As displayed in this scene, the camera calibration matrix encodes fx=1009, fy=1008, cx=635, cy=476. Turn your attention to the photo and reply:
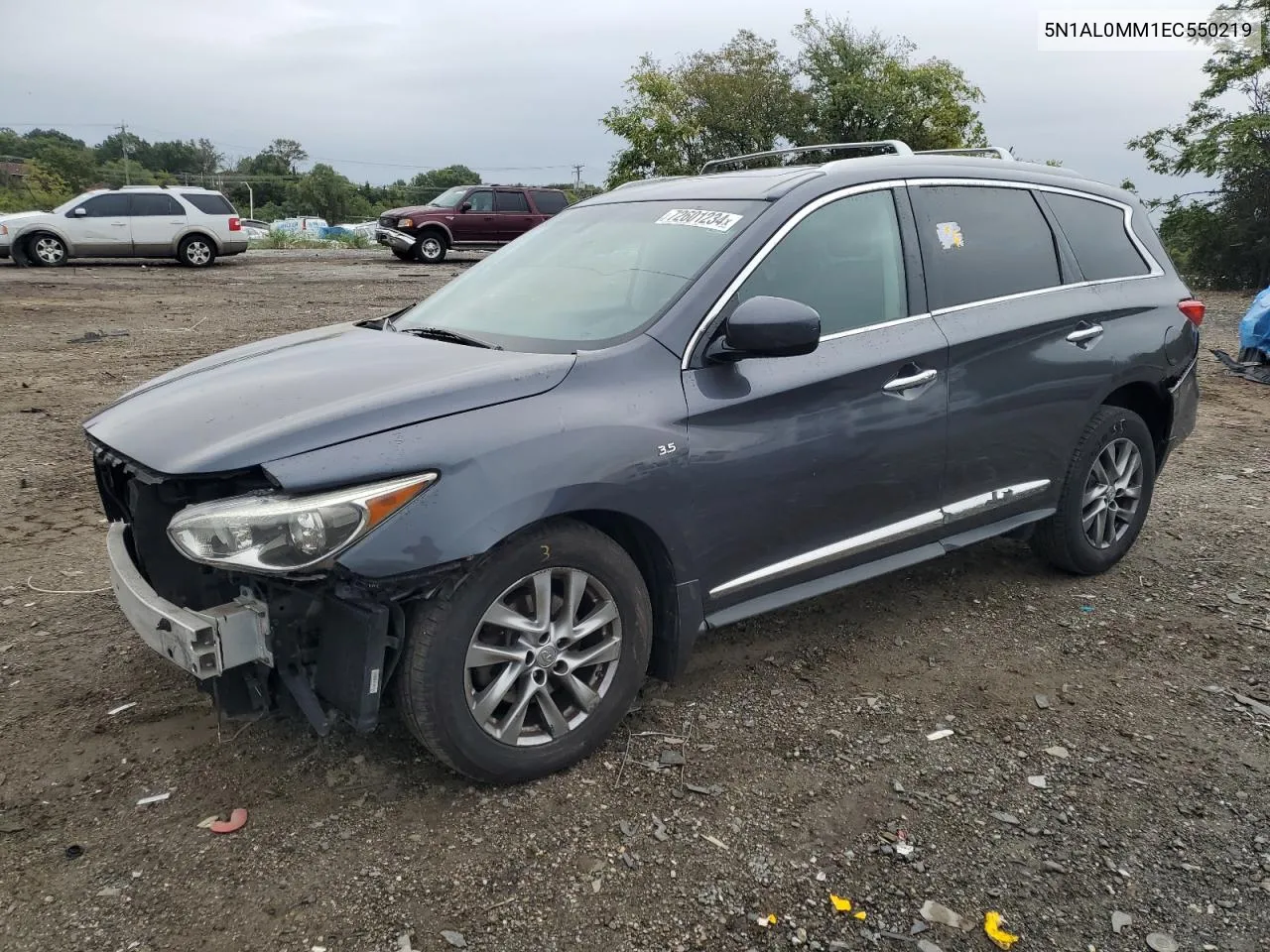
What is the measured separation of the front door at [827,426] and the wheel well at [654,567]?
0.13 m

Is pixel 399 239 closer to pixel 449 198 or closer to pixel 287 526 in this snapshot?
pixel 449 198

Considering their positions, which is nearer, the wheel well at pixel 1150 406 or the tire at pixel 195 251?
the wheel well at pixel 1150 406

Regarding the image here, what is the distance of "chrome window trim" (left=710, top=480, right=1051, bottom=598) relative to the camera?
331cm

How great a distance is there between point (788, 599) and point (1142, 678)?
1400 mm

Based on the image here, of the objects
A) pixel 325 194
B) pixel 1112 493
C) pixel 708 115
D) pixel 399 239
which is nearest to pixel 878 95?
pixel 708 115

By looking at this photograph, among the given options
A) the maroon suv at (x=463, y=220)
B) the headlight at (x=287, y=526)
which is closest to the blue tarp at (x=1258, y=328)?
the headlight at (x=287, y=526)

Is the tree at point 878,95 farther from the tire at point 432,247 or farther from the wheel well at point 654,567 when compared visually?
the wheel well at point 654,567

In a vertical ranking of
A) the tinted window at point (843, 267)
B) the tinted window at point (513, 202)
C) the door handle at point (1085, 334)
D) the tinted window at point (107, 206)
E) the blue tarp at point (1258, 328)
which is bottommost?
the blue tarp at point (1258, 328)

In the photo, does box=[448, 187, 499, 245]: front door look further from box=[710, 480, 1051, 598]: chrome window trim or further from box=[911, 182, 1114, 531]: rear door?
box=[710, 480, 1051, 598]: chrome window trim

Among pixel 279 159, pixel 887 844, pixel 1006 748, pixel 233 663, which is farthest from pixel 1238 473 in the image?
pixel 279 159

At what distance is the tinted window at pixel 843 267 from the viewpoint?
11.1 feet

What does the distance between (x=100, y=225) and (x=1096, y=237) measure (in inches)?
786

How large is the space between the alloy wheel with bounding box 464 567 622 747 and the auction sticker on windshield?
4.39 feet

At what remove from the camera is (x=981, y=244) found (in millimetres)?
4012
